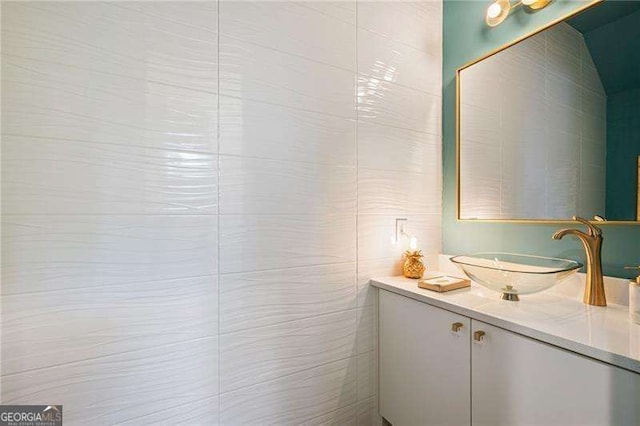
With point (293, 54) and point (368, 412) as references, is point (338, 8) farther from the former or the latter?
point (368, 412)

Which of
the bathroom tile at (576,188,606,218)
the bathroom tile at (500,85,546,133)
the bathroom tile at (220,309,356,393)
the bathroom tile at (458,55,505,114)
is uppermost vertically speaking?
the bathroom tile at (458,55,505,114)

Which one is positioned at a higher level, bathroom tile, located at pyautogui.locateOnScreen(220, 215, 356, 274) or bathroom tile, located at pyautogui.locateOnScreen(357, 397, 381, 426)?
bathroom tile, located at pyautogui.locateOnScreen(220, 215, 356, 274)

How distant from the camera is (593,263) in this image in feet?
3.21

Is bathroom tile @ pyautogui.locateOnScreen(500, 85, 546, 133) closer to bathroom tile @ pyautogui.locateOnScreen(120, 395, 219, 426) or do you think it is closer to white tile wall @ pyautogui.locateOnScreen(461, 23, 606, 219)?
white tile wall @ pyautogui.locateOnScreen(461, 23, 606, 219)

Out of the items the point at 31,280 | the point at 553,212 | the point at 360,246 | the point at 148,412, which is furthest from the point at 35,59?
the point at 553,212

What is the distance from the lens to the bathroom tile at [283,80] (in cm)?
108

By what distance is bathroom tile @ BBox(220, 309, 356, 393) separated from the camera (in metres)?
1.09

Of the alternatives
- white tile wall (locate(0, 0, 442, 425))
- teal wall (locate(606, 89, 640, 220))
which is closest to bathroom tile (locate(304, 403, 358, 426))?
white tile wall (locate(0, 0, 442, 425))

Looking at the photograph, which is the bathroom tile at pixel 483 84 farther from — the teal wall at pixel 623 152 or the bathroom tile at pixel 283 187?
the bathroom tile at pixel 283 187

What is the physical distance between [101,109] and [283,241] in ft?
Result: 2.40

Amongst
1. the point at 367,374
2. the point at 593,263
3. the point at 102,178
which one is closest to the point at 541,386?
the point at 593,263

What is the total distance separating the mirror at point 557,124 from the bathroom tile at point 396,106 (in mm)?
143

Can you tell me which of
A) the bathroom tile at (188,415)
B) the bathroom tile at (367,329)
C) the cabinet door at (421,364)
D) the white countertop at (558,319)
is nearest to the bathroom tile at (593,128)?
the white countertop at (558,319)

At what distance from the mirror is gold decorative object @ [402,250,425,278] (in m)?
0.33
